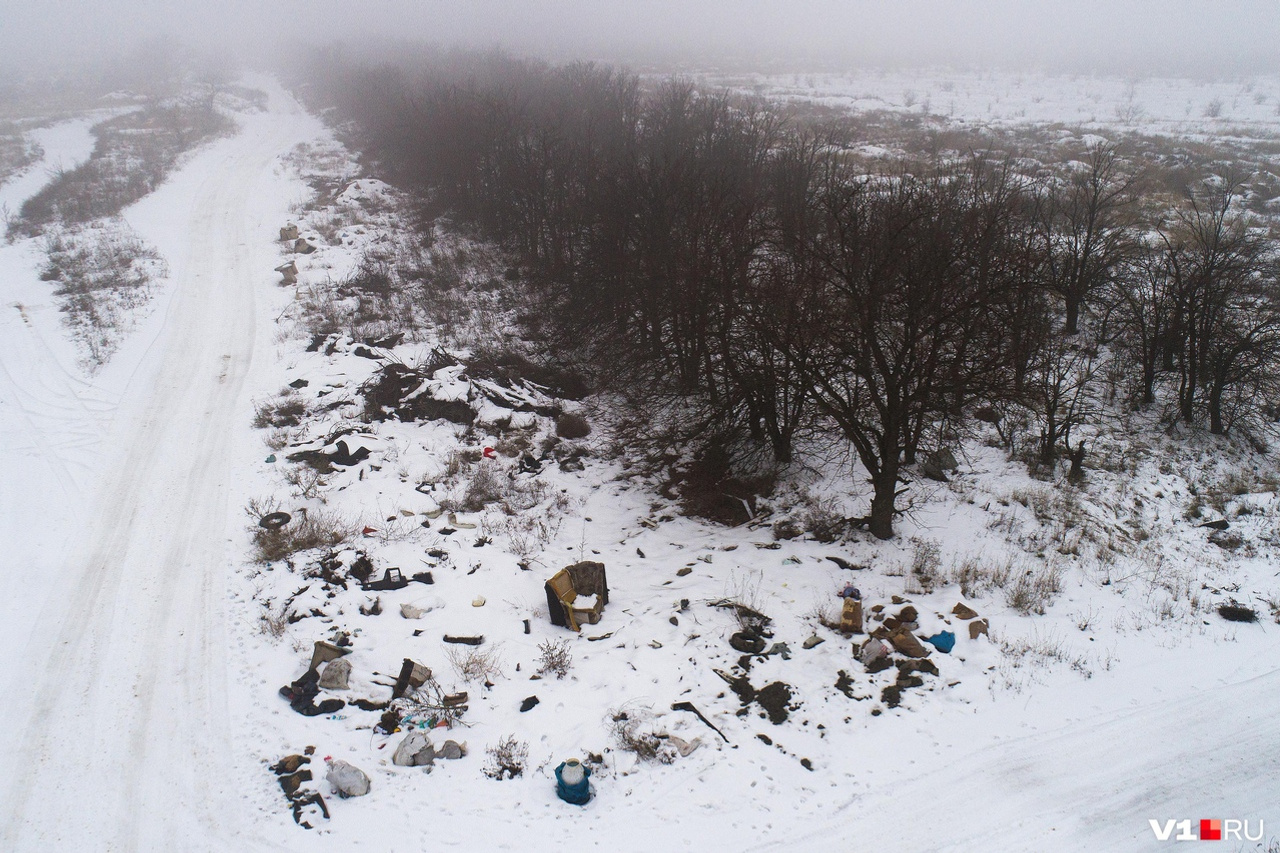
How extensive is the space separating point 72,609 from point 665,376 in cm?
1424

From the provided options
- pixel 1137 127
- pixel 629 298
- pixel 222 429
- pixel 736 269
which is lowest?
pixel 222 429

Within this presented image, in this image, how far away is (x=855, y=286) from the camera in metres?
10.4

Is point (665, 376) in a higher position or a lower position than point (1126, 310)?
lower

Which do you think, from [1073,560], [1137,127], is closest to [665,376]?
[1073,560]

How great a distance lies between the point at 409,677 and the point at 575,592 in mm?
2735

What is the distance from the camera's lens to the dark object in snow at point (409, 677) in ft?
26.1

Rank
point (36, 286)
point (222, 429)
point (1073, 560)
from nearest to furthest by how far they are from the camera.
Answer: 1. point (1073, 560)
2. point (222, 429)
3. point (36, 286)

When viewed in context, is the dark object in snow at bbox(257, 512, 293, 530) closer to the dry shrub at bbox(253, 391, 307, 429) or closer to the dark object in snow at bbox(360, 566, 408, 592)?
the dark object in snow at bbox(360, 566, 408, 592)

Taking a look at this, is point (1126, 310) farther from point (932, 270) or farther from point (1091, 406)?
point (932, 270)

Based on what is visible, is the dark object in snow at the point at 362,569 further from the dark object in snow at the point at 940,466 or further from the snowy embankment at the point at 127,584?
the dark object in snow at the point at 940,466

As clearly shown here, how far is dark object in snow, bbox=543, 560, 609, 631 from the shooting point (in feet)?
30.6

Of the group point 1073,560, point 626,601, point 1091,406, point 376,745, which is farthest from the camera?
point 1091,406

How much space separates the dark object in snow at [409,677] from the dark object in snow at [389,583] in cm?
189

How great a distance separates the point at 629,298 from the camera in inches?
735
